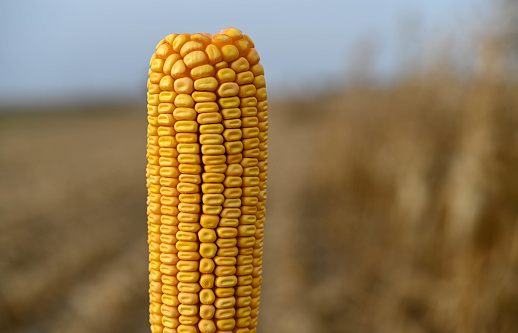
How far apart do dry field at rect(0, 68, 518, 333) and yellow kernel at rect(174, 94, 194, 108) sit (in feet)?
11.9

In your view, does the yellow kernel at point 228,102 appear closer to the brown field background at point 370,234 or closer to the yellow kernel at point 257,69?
the yellow kernel at point 257,69

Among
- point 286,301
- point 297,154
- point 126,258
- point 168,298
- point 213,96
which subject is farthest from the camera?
point 297,154

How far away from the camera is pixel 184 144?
5.03 ft

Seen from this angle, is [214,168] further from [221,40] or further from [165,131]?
[221,40]

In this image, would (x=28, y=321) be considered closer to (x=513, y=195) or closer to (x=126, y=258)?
(x=126, y=258)

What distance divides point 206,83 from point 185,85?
0.23 ft

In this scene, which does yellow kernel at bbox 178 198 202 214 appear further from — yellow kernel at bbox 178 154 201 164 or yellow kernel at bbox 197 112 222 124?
yellow kernel at bbox 197 112 222 124

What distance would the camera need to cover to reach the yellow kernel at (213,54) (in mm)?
1502

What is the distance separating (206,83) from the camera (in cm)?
149

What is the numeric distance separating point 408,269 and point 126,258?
16.6 feet

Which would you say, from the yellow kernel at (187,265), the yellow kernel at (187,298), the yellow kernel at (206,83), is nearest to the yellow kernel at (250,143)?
the yellow kernel at (206,83)

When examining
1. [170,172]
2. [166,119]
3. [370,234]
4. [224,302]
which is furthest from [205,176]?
[370,234]

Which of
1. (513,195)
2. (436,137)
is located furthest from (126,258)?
(513,195)

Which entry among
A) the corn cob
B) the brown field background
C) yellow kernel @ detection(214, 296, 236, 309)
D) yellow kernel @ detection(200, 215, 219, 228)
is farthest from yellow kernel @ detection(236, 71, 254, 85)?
the brown field background
